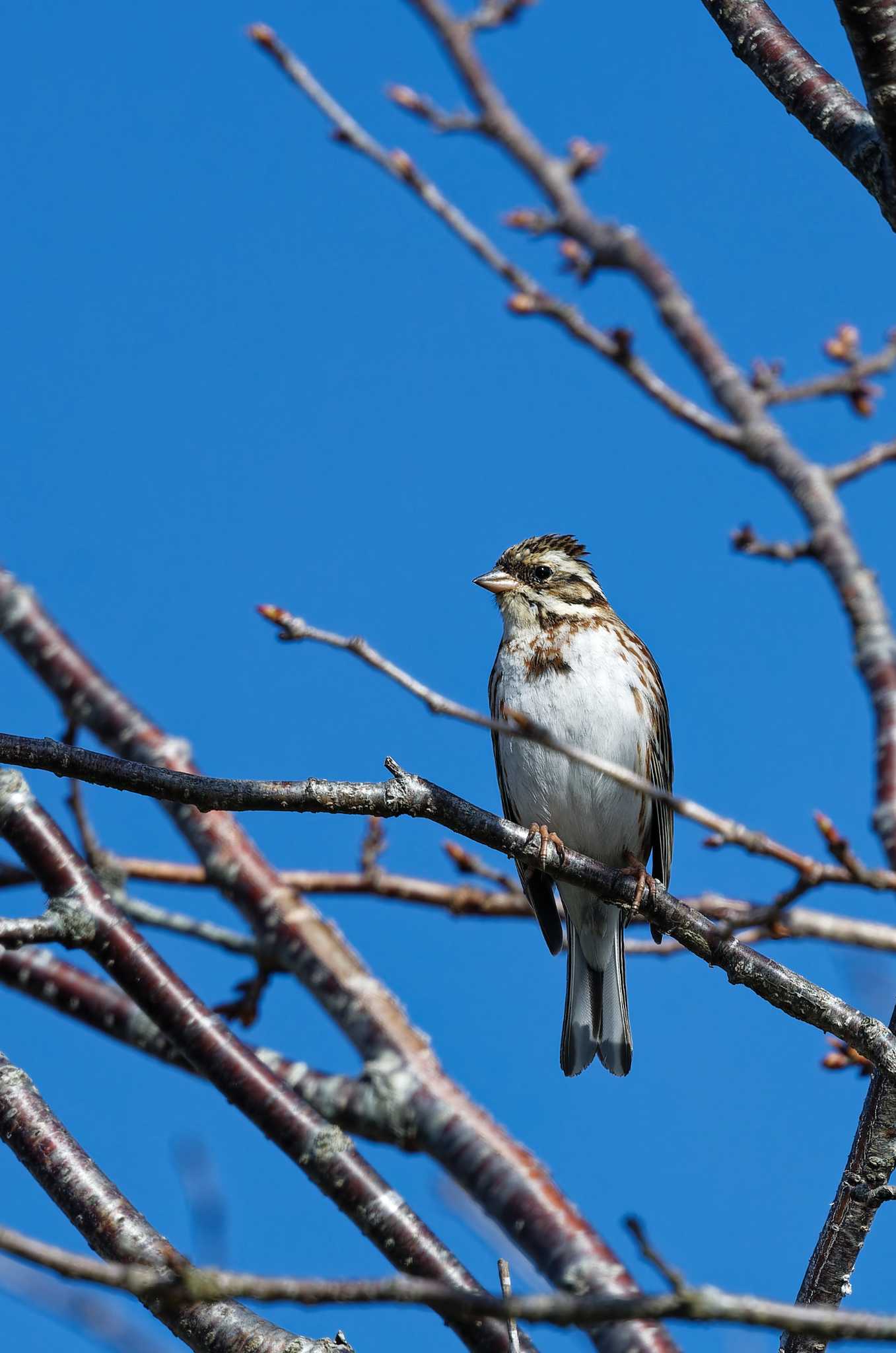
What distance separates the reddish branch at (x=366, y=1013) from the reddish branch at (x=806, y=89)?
8.32ft

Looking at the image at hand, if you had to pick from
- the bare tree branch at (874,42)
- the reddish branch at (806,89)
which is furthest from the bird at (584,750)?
the bare tree branch at (874,42)

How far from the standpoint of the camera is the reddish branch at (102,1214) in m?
3.76

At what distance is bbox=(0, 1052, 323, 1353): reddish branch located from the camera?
12.3 feet

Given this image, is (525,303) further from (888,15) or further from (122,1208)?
(122,1208)

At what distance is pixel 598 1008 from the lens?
21.0 ft

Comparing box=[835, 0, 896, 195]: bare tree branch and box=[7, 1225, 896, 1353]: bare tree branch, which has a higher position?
box=[835, 0, 896, 195]: bare tree branch

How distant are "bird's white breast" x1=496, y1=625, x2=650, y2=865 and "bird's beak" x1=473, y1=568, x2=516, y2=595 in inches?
8.6

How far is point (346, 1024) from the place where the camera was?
239 inches

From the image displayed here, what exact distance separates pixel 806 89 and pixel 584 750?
10.1 feet

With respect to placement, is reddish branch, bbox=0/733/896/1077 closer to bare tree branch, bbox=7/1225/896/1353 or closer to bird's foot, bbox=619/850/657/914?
bird's foot, bbox=619/850/657/914

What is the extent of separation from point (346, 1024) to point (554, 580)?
6.87 feet

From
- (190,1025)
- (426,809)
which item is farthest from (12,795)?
(426,809)

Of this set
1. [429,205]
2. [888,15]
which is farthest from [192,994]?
[888,15]

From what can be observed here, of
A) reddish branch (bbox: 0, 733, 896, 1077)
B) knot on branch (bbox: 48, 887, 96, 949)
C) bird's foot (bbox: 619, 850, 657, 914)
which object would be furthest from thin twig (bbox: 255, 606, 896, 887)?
knot on branch (bbox: 48, 887, 96, 949)
